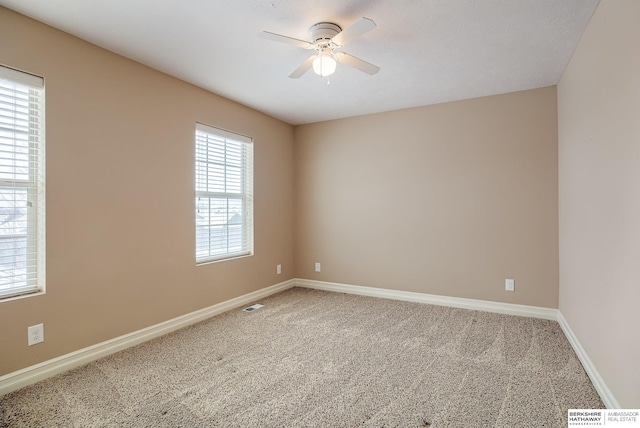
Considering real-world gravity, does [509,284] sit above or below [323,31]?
below

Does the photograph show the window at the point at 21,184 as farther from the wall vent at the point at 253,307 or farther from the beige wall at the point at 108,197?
the wall vent at the point at 253,307

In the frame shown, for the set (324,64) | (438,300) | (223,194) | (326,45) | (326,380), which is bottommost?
(326,380)

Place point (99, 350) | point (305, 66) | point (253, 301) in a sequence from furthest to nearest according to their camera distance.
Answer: point (253, 301), point (99, 350), point (305, 66)

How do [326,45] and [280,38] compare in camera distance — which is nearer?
[280,38]

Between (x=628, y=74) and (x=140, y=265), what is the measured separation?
11.5 ft

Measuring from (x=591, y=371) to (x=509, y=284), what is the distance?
55.5 inches

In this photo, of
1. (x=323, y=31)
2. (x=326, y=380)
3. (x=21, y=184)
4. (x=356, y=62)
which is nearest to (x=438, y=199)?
(x=356, y=62)

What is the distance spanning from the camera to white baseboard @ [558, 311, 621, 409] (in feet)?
5.88

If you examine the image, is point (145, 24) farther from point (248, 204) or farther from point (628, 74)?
point (628, 74)

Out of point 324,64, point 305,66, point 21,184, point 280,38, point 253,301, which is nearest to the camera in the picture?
point 280,38

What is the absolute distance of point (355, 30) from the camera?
6.32 feet

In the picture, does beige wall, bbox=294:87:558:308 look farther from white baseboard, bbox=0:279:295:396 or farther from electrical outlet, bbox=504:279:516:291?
white baseboard, bbox=0:279:295:396

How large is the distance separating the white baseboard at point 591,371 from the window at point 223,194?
333 centimetres

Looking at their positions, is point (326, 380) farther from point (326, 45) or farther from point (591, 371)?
point (326, 45)
